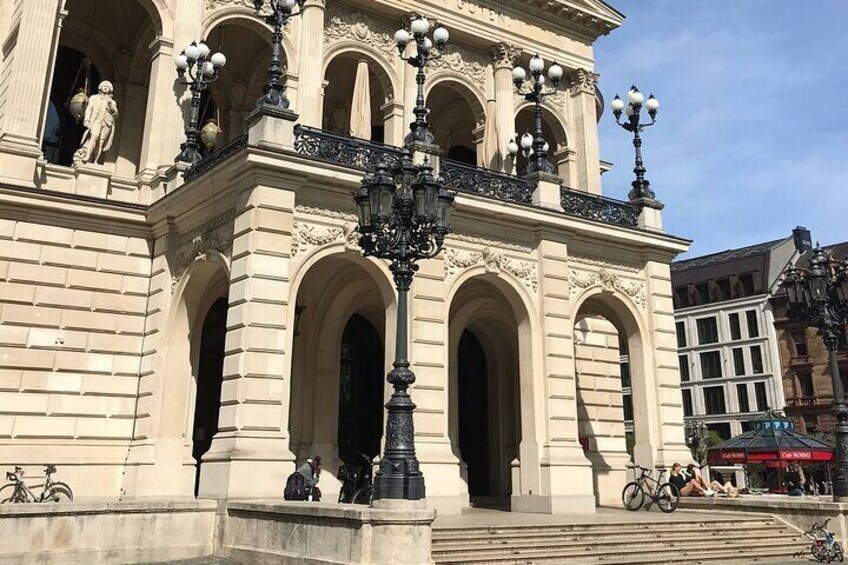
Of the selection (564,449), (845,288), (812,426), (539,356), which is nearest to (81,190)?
(539,356)

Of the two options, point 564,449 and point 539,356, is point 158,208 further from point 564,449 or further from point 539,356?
point 564,449

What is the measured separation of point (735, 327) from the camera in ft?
227

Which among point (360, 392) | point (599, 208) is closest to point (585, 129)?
point (599, 208)

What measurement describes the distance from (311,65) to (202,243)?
8.10m

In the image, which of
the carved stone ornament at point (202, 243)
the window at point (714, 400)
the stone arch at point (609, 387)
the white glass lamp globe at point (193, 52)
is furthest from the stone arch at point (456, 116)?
the window at point (714, 400)

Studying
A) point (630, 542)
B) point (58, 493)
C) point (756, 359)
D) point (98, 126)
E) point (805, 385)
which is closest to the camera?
point (630, 542)

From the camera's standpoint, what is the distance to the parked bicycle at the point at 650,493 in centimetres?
2094

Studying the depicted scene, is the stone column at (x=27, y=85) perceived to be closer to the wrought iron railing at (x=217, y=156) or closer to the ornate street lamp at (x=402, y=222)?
the wrought iron railing at (x=217, y=156)

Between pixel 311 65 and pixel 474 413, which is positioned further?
pixel 474 413

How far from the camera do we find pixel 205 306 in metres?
22.3

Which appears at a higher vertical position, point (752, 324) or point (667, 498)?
point (752, 324)

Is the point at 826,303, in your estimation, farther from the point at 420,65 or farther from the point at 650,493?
the point at 420,65

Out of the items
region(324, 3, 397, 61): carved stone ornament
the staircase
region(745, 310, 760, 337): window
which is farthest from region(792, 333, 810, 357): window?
the staircase

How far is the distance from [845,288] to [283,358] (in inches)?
559
